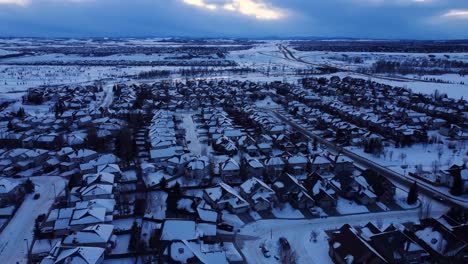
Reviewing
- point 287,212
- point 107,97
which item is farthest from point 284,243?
point 107,97

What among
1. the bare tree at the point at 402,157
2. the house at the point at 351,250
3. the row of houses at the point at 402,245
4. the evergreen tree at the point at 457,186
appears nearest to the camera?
the house at the point at 351,250

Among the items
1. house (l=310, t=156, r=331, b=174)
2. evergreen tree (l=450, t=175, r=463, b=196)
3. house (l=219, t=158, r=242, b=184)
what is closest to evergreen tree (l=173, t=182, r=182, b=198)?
house (l=219, t=158, r=242, b=184)

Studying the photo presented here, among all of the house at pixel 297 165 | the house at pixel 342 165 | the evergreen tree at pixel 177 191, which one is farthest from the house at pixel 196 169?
the house at pixel 342 165

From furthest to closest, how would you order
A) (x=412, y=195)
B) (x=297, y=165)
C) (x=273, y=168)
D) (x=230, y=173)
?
1. (x=297, y=165)
2. (x=273, y=168)
3. (x=230, y=173)
4. (x=412, y=195)

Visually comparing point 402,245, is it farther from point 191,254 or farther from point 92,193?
point 92,193

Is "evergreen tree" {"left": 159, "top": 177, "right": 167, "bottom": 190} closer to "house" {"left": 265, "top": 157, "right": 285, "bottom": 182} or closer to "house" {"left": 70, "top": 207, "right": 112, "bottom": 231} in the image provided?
"house" {"left": 70, "top": 207, "right": 112, "bottom": 231}

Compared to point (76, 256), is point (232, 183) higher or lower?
lower

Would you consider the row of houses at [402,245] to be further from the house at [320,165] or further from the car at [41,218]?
the car at [41,218]

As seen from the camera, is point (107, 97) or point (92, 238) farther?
point (107, 97)
